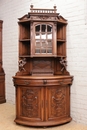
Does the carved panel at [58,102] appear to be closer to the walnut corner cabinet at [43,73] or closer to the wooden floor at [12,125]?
the walnut corner cabinet at [43,73]

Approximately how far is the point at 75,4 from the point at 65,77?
1460 millimetres

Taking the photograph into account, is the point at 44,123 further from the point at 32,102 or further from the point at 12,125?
the point at 12,125

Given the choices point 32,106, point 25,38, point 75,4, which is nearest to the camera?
point 32,106

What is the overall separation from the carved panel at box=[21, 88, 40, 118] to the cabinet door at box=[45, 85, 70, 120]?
0.61 feet

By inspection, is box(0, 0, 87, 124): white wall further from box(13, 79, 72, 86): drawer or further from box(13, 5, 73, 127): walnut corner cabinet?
box(13, 79, 72, 86): drawer

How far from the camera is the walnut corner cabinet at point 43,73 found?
355 centimetres

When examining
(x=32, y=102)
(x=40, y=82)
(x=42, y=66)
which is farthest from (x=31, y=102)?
(x=42, y=66)

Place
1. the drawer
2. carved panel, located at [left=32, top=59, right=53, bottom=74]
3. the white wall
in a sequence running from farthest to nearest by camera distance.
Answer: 1. carved panel, located at [left=32, top=59, right=53, bottom=74]
2. the white wall
3. the drawer

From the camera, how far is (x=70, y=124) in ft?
12.2

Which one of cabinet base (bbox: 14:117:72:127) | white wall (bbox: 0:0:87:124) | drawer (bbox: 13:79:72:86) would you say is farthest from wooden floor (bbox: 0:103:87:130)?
drawer (bbox: 13:79:72:86)

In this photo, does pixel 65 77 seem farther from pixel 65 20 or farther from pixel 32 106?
pixel 65 20

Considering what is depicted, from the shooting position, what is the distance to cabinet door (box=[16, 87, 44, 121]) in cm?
355

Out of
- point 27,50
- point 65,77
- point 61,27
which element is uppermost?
point 61,27

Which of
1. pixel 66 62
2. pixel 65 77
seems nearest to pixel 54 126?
pixel 65 77
